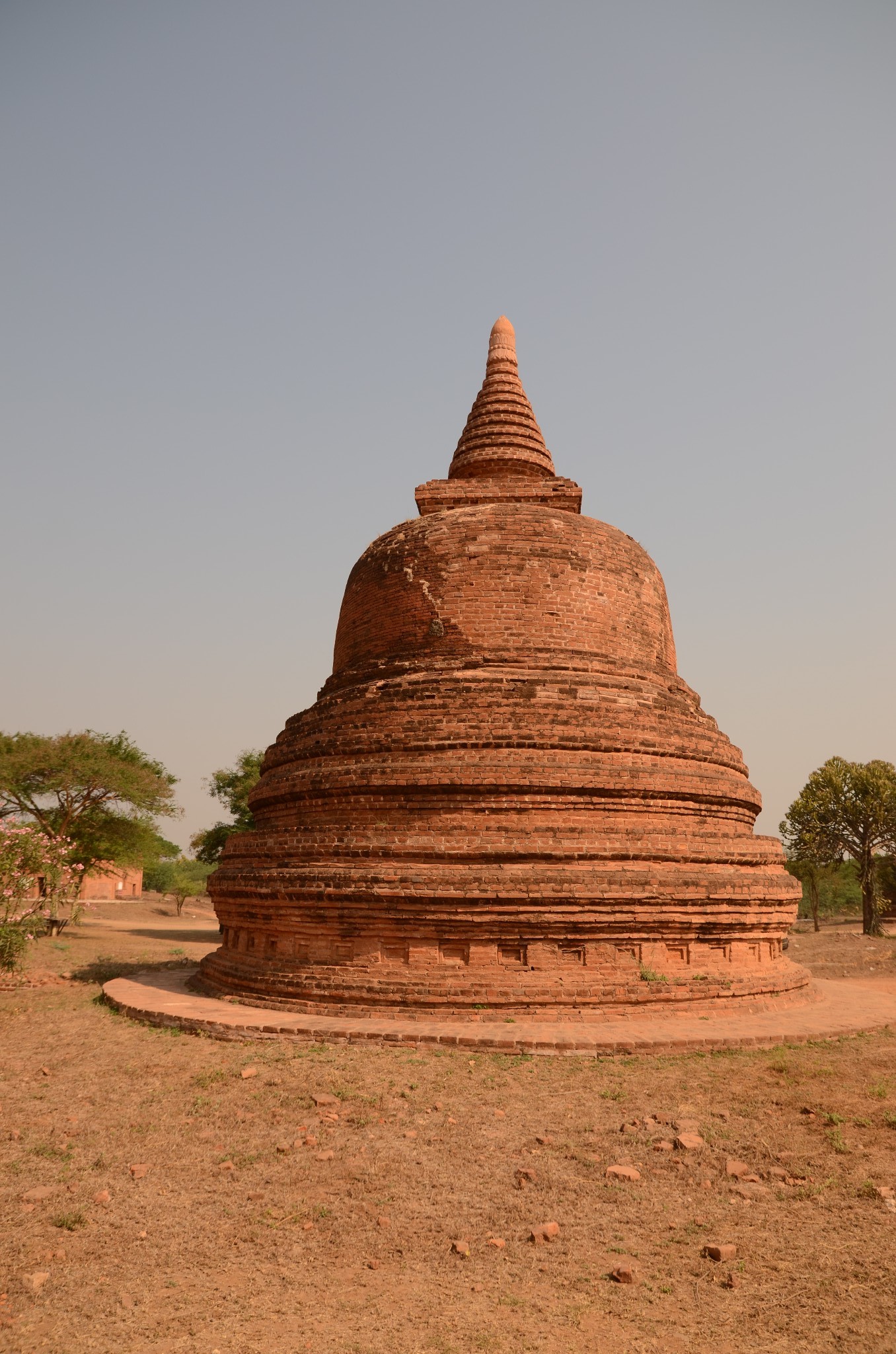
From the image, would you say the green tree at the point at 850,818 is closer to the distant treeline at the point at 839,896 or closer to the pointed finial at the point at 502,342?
the distant treeline at the point at 839,896

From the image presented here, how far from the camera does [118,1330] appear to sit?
15.5 feet

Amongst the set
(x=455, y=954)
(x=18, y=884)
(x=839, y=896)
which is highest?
(x=18, y=884)

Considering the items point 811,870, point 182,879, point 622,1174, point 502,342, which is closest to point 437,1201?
point 622,1174

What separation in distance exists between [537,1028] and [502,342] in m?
16.4

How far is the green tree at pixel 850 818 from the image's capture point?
1414 inches

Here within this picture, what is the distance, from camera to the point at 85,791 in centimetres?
3008

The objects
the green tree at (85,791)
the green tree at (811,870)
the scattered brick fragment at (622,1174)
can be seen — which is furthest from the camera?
the green tree at (811,870)

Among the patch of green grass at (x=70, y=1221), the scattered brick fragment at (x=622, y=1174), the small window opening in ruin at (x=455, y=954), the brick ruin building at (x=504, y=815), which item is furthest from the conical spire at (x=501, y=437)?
the patch of green grass at (x=70, y=1221)

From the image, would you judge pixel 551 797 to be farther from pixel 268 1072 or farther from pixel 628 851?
pixel 268 1072

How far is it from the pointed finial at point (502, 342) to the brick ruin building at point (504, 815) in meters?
6.76

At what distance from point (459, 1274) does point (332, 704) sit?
9932 mm

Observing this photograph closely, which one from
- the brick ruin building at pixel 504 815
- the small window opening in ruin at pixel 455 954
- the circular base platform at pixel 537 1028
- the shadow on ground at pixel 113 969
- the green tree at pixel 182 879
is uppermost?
the brick ruin building at pixel 504 815

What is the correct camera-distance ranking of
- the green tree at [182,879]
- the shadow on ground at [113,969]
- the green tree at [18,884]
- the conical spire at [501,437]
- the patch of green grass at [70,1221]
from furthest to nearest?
the green tree at [182,879], the conical spire at [501,437], the shadow on ground at [113,969], the green tree at [18,884], the patch of green grass at [70,1221]

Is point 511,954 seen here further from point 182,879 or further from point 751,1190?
point 182,879
